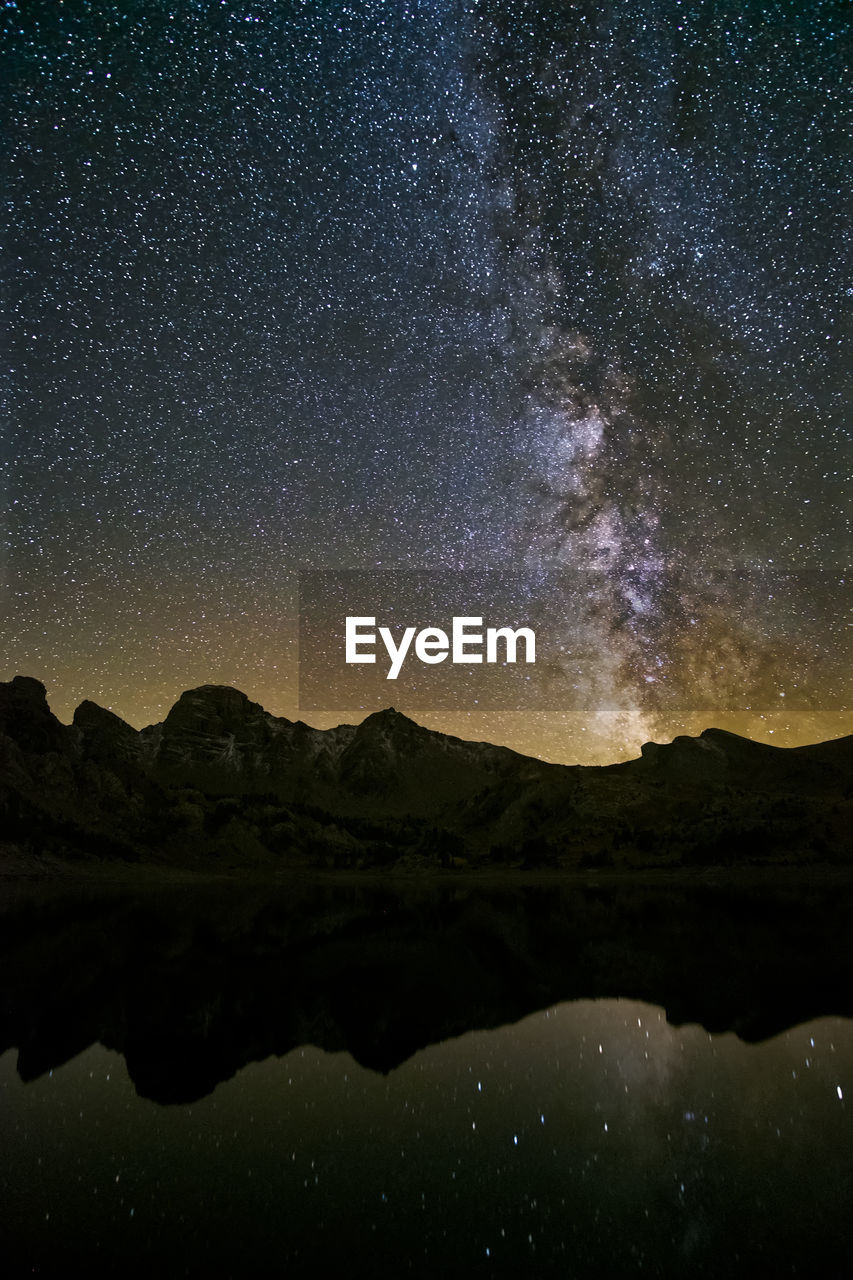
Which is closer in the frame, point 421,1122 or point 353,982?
point 421,1122

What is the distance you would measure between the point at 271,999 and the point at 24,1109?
A: 13279 millimetres

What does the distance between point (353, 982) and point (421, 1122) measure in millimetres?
17839

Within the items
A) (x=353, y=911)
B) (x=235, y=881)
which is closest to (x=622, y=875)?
(x=235, y=881)

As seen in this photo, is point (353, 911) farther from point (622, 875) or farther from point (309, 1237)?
point (622, 875)

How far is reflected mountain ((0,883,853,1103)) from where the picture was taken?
22.1 metres

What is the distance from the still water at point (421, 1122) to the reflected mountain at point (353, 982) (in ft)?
0.69

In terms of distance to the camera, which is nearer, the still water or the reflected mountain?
the still water

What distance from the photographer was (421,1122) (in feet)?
53.6

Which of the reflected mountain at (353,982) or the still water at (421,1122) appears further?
the reflected mountain at (353,982)

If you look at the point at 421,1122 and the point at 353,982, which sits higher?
the point at 421,1122

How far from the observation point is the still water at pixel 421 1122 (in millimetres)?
10930

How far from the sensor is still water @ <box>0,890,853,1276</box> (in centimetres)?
1093

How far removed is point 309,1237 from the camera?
1116cm

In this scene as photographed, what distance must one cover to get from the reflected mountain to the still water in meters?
0.21
